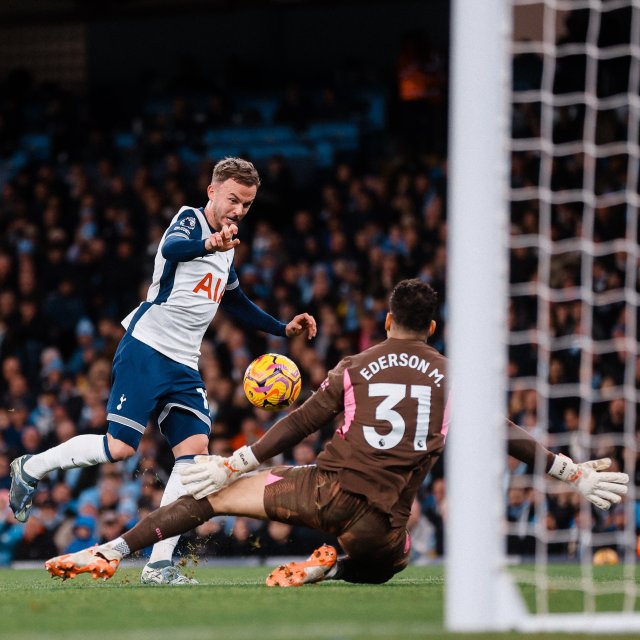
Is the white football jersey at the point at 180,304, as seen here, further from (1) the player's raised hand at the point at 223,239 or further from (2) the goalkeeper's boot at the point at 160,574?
(2) the goalkeeper's boot at the point at 160,574

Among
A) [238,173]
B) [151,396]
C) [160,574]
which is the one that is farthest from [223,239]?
[160,574]

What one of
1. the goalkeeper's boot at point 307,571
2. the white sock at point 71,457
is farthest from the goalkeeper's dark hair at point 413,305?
the white sock at point 71,457

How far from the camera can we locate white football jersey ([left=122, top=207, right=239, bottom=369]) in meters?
7.04

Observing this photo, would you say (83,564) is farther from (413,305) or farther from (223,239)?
(413,305)

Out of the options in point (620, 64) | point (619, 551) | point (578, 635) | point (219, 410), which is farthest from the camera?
point (620, 64)

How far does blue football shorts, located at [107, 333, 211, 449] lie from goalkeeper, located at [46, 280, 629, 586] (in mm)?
917

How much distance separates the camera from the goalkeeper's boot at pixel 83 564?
578 centimetres

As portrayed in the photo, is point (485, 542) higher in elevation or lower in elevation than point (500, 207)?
lower

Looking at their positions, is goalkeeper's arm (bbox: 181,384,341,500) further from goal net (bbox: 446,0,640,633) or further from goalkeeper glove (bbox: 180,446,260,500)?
goal net (bbox: 446,0,640,633)

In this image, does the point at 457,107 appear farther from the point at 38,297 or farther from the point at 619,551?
the point at 38,297

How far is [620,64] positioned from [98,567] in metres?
10.6

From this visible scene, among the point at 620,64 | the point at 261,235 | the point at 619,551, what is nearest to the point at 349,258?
the point at 261,235

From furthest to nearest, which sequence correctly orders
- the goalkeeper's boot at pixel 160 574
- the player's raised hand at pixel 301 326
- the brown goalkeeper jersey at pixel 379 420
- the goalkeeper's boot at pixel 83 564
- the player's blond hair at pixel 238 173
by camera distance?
the player's raised hand at pixel 301 326 → the player's blond hair at pixel 238 173 → the goalkeeper's boot at pixel 160 574 → the brown goalkeeper jersey at pixel 379 420 → the goalkeeper's boot at pixel 83 564

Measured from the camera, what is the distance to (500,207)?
4.41 meters
